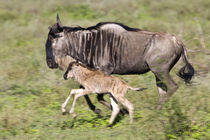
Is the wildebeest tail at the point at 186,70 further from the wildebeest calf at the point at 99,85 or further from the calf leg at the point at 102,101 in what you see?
the calf leg at the point at 102,101

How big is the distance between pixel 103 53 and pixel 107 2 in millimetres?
11275

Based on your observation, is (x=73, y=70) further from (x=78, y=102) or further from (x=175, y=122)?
(x=175, y=122)

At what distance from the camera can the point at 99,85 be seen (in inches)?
271

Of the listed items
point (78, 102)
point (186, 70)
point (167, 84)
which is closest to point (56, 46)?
point (78, 102)

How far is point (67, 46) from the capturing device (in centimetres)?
775

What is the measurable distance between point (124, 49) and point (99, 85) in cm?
99

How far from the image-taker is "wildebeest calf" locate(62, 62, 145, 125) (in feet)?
22.2

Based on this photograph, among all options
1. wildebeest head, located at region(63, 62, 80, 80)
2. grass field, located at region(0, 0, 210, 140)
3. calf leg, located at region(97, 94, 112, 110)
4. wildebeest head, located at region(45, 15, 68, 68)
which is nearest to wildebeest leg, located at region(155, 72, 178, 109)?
grass field, located at region(0, 0, 210, 140)

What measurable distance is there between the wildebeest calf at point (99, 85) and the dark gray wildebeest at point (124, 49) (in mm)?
488

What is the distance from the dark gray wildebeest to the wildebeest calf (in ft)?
1.60

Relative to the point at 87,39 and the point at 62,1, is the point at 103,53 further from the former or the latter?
the point at 62,1

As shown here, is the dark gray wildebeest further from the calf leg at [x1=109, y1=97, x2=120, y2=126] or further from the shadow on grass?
the shadow on grass

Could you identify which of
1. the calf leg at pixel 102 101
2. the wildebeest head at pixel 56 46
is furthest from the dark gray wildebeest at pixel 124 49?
the calf leg at pixel 102 101

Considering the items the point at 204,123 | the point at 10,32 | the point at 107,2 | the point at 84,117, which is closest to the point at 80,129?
the point at 84,117
